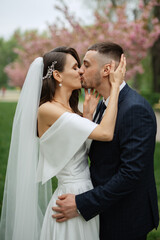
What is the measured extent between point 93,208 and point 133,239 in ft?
1.56

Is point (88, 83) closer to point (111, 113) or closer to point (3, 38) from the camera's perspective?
point (111, 113)

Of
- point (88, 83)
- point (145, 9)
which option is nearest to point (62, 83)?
point (88, 83)

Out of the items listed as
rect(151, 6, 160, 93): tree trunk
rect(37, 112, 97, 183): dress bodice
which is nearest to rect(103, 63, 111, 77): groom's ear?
rect(37, 112, 97, 183): dress bodice

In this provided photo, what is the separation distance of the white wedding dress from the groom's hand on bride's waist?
0.10m

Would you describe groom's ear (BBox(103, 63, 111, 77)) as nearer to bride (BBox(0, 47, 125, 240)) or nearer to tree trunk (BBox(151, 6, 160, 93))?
bride (BBox(0, 47, 125, 240))

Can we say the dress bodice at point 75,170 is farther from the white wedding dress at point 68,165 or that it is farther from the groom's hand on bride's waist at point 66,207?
the groom's hand on bride's waist at point 66,207

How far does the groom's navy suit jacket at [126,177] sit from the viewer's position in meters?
2.16

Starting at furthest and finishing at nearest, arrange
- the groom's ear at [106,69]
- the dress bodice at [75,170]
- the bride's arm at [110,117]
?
the dress bodice at [75,170]
the groom's ear at [106,69]
the bride's arm at [110,117]

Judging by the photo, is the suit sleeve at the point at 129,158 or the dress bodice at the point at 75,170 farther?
the dress bodice at the point at 75,170

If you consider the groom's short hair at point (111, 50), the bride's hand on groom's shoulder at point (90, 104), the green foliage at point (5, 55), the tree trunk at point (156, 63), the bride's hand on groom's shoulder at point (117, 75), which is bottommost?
the green foliage at point (5, 55)

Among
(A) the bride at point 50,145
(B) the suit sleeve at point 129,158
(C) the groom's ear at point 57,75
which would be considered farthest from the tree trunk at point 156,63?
(B) the suit sleeve at point 129,158

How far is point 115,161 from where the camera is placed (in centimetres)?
233

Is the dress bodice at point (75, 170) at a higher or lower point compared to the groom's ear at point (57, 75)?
lower

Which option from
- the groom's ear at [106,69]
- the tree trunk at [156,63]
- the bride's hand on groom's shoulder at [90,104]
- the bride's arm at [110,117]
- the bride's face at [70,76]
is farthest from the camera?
the tree trunk at [156,63]
